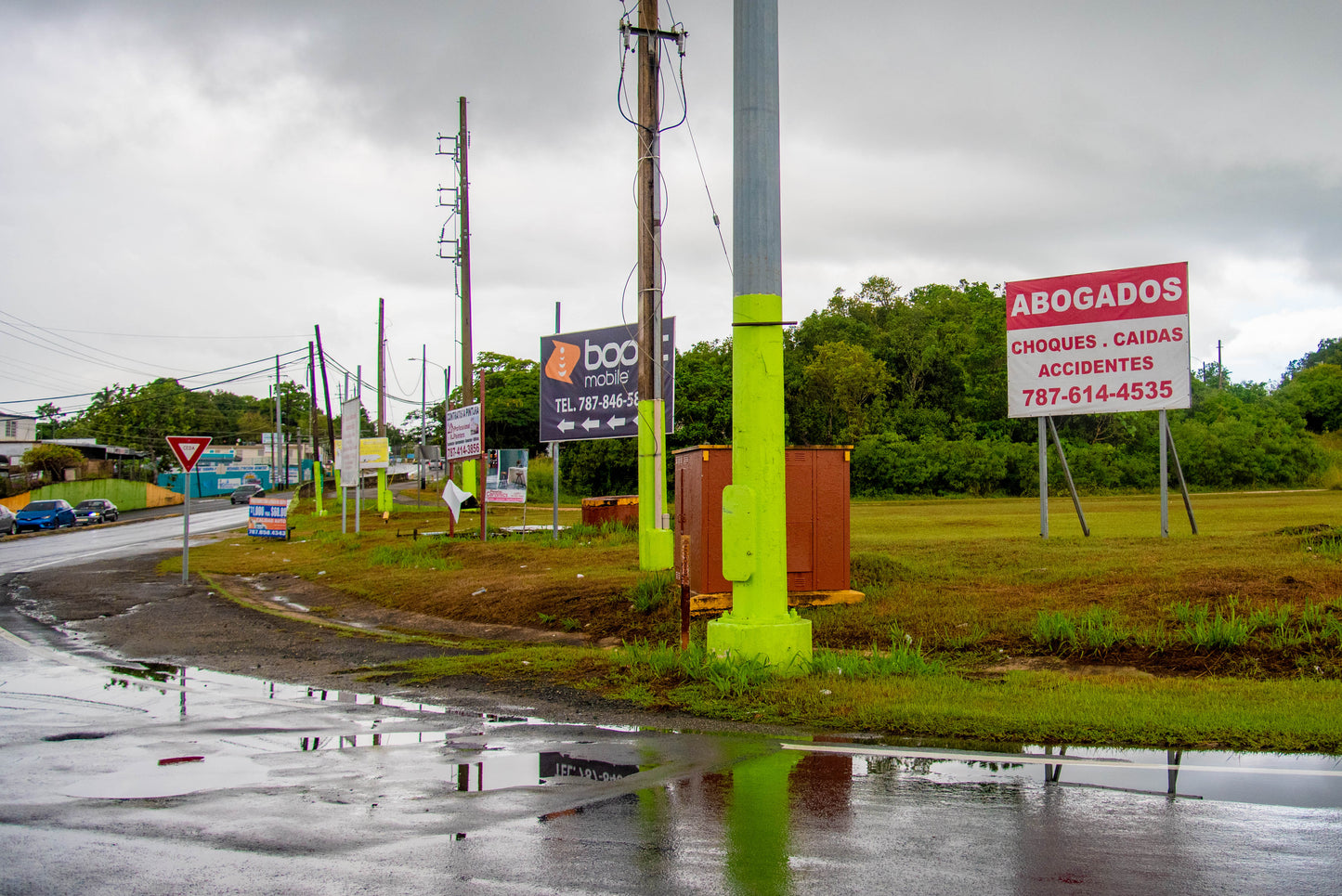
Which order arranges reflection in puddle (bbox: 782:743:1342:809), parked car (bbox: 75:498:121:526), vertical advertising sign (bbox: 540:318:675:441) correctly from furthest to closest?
1. parked car (bbox: 75:498:121:526)
2. vertical advertising sign (bbox: 540:318:675:441)
3. reflection in puddle (bbox: 782:743:1342:809)

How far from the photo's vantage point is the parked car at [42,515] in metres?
47.7

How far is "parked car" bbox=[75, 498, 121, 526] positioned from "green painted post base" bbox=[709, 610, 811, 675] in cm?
5268

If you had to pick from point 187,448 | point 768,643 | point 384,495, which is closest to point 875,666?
point 768,643

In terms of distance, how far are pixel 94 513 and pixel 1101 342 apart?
176 feet

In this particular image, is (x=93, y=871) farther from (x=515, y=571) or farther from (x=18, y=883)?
(x=515, y=571)

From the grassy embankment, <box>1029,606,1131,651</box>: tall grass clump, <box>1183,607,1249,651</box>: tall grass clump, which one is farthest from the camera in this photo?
<box>1029,606,1131,651</box>: tall grass clump

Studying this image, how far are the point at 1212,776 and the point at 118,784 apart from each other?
611cm

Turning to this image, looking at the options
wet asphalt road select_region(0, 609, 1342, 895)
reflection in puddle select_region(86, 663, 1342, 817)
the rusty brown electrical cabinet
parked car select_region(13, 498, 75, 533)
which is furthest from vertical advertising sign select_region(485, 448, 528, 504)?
parked car select_region(13, 498, 75, 533)

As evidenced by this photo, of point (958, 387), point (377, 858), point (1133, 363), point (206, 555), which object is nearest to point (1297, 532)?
point (1133, 363)

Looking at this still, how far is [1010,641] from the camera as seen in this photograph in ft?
32.9

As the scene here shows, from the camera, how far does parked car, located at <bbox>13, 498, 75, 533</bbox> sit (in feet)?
156

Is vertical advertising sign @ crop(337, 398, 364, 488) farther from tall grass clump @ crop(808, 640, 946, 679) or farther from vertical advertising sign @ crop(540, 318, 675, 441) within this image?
tall grass clump @ crop(808, 640, 946, 679)

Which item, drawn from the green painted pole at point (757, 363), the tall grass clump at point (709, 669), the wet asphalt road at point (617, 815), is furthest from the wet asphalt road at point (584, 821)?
the green painted pole at point (757, 363)

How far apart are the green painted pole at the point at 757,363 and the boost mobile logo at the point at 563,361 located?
1393cm
